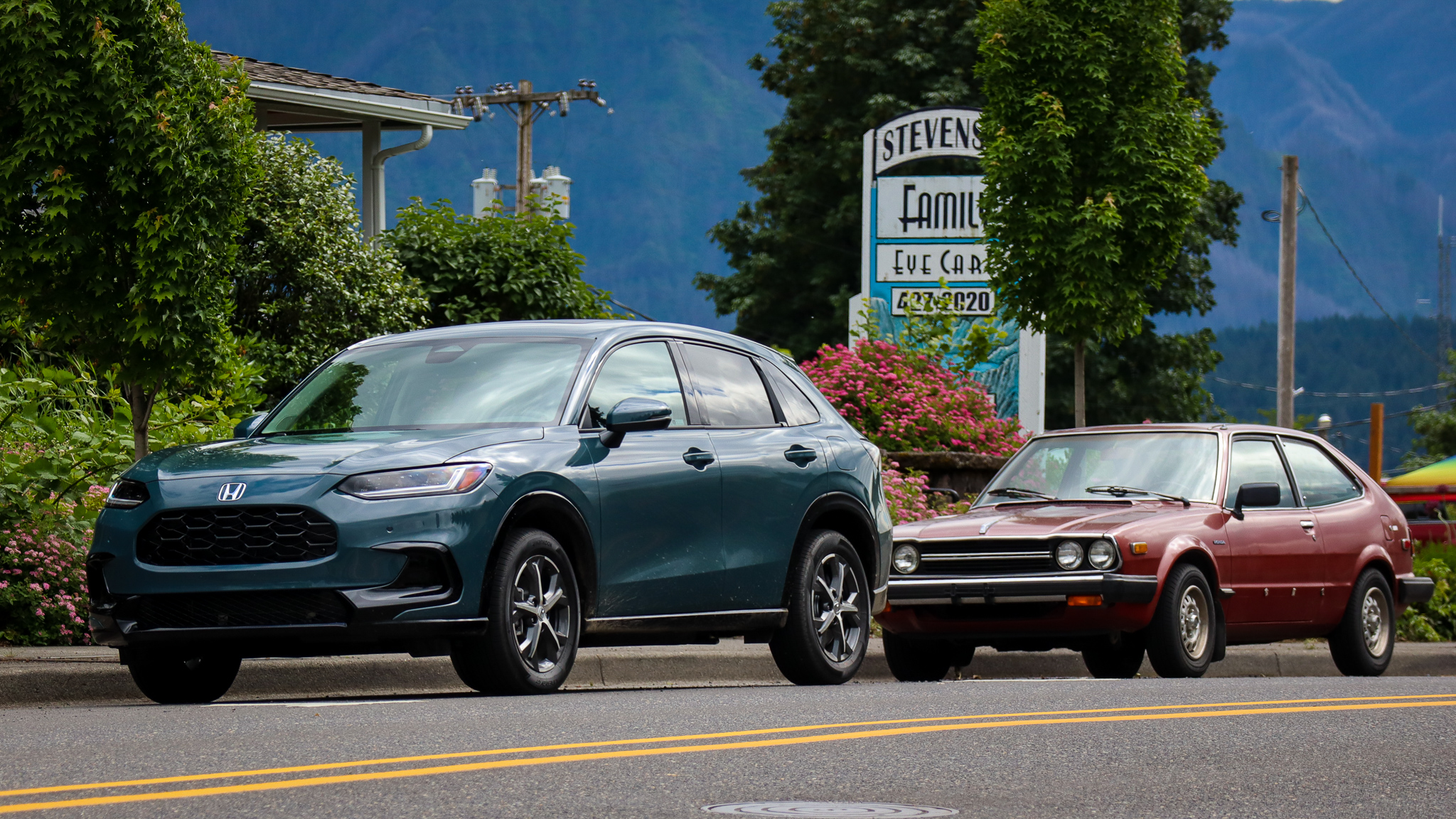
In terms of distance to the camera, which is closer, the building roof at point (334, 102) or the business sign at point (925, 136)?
the building roof at point (334, 102)

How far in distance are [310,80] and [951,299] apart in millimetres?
7840

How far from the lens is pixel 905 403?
18266 millimetres

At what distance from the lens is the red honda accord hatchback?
1024cm

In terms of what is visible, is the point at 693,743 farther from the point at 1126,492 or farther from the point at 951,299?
the point at 951,299

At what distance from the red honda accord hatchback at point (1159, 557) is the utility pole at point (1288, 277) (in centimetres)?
1798

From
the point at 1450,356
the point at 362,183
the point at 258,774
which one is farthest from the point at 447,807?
the point at 1450,356

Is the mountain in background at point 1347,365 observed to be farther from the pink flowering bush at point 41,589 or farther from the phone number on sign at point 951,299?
the pink flowering bush at point 41,589

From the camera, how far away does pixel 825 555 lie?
9.53 m

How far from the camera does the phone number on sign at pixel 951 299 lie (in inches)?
890

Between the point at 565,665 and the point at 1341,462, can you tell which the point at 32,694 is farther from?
the point at 1341,462

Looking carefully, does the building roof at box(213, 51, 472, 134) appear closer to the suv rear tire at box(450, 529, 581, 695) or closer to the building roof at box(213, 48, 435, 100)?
the building roof at box(213, 48, 435, 100)

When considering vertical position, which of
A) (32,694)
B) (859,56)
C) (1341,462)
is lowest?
(32,694)

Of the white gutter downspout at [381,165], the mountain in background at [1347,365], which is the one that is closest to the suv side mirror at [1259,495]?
the white gutter downspout at [381,165]

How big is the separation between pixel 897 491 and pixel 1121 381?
23.4m
